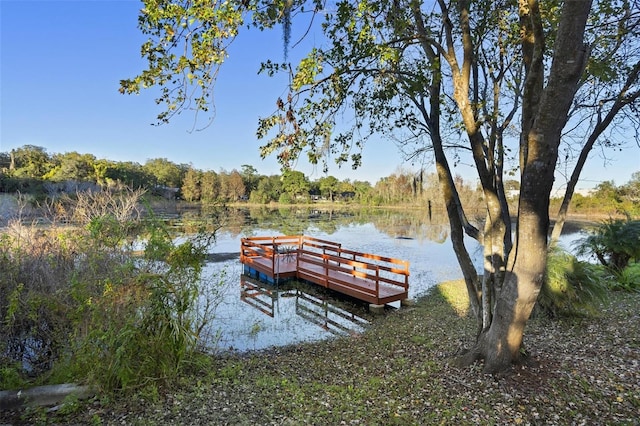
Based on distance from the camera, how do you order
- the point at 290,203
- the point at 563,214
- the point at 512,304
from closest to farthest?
the point at 512,304 → the point at 563,214 → the point at 290,203

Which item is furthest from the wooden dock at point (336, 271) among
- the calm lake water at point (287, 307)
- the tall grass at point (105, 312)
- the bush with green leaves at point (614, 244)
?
the bush with green leaves at point (614, 244)

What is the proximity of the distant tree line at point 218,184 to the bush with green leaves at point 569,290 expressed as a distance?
78.8 inches

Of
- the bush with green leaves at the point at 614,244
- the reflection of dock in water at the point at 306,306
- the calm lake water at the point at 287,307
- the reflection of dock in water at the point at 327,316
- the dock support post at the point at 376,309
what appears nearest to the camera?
the calm lake water at the point at 287,307

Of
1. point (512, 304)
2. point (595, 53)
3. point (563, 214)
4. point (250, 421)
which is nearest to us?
point (250, 421)

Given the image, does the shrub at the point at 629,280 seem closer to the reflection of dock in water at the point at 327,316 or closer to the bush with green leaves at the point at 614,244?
the bush with green leaves at the point at 614,244

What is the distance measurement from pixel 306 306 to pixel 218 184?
122ft

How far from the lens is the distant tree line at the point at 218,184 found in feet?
53.4

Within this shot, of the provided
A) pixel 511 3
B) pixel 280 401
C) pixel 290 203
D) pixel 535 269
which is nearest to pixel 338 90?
pixel 511 3

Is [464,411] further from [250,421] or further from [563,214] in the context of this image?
[563,214]

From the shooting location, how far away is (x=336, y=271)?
9.38 metres

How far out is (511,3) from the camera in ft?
11.6

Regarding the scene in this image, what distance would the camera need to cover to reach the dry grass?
249cm

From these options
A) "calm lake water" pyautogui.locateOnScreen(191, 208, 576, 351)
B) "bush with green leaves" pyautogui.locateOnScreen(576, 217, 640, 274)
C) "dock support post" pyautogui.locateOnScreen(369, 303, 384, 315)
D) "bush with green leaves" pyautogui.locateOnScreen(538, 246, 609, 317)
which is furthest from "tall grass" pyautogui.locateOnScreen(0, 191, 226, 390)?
"bush with green leaves" pyautogui.locateOnScreen(576, 217, 640, 274)

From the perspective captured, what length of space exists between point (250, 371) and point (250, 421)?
1.19 metres
